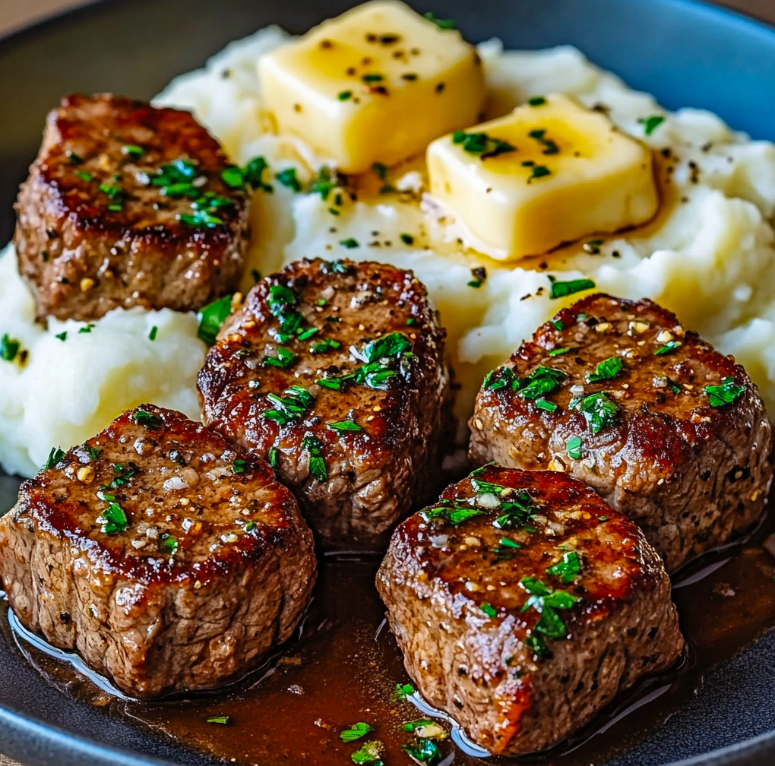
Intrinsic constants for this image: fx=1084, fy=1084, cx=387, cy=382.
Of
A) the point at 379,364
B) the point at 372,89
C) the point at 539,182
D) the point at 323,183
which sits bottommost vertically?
the point at 379,364

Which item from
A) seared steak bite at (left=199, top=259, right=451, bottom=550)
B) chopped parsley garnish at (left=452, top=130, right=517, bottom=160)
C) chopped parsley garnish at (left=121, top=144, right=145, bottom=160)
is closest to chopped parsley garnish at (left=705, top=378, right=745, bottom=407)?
seared steak bite at (left=199, top=259, right=451, bottom=550)

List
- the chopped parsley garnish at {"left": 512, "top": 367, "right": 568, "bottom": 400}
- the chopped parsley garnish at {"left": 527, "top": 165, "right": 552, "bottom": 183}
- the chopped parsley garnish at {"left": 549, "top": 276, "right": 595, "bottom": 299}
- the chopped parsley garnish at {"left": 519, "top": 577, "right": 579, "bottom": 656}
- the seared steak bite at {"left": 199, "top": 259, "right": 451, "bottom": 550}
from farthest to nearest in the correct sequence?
the chopped parsley garnish at {"left": 527, "top": 165, "right": 552, "bottom": 183}, the chopped parsley garnish at {"left": 549, "top": 276, "right": 595, "bottom": 299}, the chopped parsley garnish at {"left": 512, "top": 367, "right": 568, "bottom": 400}, the seared steak bite at {"left": 199, "top": 259, "right": 451, "bottom": 550}, the chopped parsley garnish at {"left": 519, "top": 577, "right": 579, "bottom": 656}

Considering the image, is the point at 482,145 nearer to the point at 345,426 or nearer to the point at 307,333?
the point at 307,333

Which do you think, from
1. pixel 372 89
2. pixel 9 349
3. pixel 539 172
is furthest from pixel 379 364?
pixel 372 89

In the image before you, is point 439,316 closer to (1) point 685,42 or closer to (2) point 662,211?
(2) point 662,211

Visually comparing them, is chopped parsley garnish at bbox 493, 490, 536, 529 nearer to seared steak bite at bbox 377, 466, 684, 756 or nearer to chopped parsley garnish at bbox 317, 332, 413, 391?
seared steak bite at bbox 377, 466, 684, 756

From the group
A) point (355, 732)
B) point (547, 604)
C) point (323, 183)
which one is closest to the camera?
point (547, 604)
